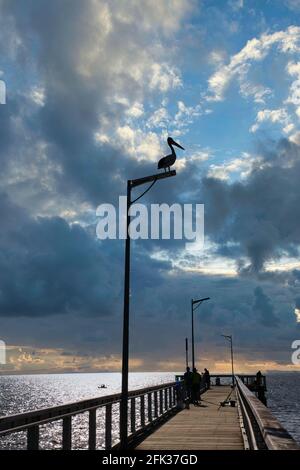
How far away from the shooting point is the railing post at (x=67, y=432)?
29.1 feet

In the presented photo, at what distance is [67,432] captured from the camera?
906 cm

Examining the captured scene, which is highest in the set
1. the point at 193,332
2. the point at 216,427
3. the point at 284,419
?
the point at 193,332

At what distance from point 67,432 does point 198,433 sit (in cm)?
781

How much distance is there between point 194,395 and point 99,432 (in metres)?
17.9

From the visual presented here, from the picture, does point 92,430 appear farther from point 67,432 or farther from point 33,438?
point 33,438

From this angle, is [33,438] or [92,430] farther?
[92,430]

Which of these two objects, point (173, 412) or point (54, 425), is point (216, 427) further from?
point (54, 425)

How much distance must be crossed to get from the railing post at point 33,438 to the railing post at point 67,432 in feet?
5.01

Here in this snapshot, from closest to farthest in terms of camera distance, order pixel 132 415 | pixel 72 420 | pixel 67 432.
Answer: pixel 67 432
pixel 72 420
pixel 132 415

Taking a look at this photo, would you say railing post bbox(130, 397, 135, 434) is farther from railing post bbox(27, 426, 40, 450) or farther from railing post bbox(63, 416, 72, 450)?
railing post bbox(27, 426, 40, 450)

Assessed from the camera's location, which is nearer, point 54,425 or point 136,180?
point 54,425

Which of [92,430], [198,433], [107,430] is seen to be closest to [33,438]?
Answer: [92,430]

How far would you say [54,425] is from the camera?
859cm
